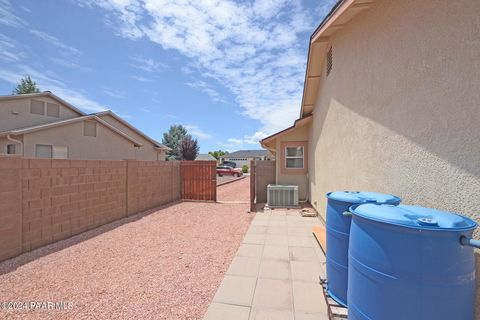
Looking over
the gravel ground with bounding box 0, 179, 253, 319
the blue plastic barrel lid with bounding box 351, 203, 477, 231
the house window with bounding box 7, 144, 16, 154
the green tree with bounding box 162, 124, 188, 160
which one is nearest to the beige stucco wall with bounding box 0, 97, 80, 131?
the house window with bounding box 7, 144, 16, 154

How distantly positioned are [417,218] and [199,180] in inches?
383

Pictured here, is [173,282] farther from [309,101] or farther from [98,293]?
[309,101]

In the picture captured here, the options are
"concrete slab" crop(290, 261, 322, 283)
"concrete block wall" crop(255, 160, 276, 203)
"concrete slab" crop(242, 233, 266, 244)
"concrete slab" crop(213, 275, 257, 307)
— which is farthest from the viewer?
"concrete block wall" crop(255, 160, 276, 203)

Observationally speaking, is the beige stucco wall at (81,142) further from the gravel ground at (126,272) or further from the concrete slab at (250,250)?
the concrete slab at (250,250)

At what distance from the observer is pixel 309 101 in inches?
351

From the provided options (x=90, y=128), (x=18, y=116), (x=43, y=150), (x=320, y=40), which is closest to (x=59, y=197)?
(x=320, y=40)

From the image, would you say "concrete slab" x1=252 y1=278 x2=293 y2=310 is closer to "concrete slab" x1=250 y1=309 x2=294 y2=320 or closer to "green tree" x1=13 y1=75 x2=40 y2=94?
"concrete slab" x1=250 y1=309 x2=294 y2=320

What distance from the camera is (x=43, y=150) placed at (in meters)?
11.3

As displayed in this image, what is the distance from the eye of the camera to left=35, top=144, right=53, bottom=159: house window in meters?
11.1

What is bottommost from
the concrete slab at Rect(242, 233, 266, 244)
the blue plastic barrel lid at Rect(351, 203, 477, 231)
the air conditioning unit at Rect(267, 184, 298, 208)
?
the concrete slab at Rect(242, 233, 266, 244)

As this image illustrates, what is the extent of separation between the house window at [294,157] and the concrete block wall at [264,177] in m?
0.75

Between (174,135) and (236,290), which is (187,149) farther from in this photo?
(236,290)

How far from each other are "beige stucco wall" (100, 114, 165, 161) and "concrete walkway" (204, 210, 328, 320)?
16.8 metres

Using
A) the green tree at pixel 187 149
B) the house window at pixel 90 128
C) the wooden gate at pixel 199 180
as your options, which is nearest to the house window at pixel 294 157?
the wooden gate at pixel 199 180
